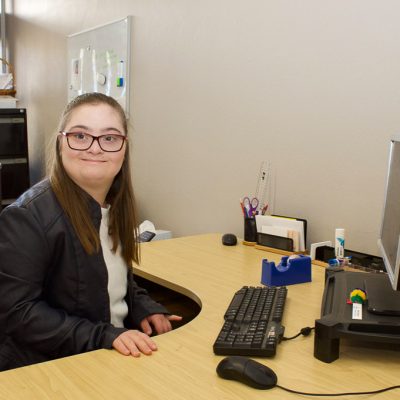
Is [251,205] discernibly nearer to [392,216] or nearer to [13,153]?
[392,216]

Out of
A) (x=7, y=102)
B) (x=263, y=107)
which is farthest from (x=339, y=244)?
(x=7, y=102)

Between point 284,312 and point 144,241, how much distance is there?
1.09 metres

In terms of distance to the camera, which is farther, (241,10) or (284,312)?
(241,10)

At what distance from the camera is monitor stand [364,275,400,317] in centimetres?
120

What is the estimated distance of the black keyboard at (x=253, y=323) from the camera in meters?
A: 1.16

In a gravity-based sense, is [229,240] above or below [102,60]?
below

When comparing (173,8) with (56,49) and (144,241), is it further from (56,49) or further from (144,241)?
(56,49)

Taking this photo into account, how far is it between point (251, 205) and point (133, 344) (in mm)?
1241

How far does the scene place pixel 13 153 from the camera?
411 centimetres

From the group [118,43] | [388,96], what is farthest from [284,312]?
[118,43]

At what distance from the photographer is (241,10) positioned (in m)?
2.42

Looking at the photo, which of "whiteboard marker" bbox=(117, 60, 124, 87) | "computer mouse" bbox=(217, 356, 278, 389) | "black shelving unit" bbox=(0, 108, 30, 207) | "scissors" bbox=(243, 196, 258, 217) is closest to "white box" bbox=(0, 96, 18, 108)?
"black shelving unit" bbox=(0, 108, 30, 207)

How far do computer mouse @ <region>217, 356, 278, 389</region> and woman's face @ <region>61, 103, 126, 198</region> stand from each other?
0.57 m

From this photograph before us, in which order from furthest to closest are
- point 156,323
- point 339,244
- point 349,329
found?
point 339,244
point 156,323
point 349,329
